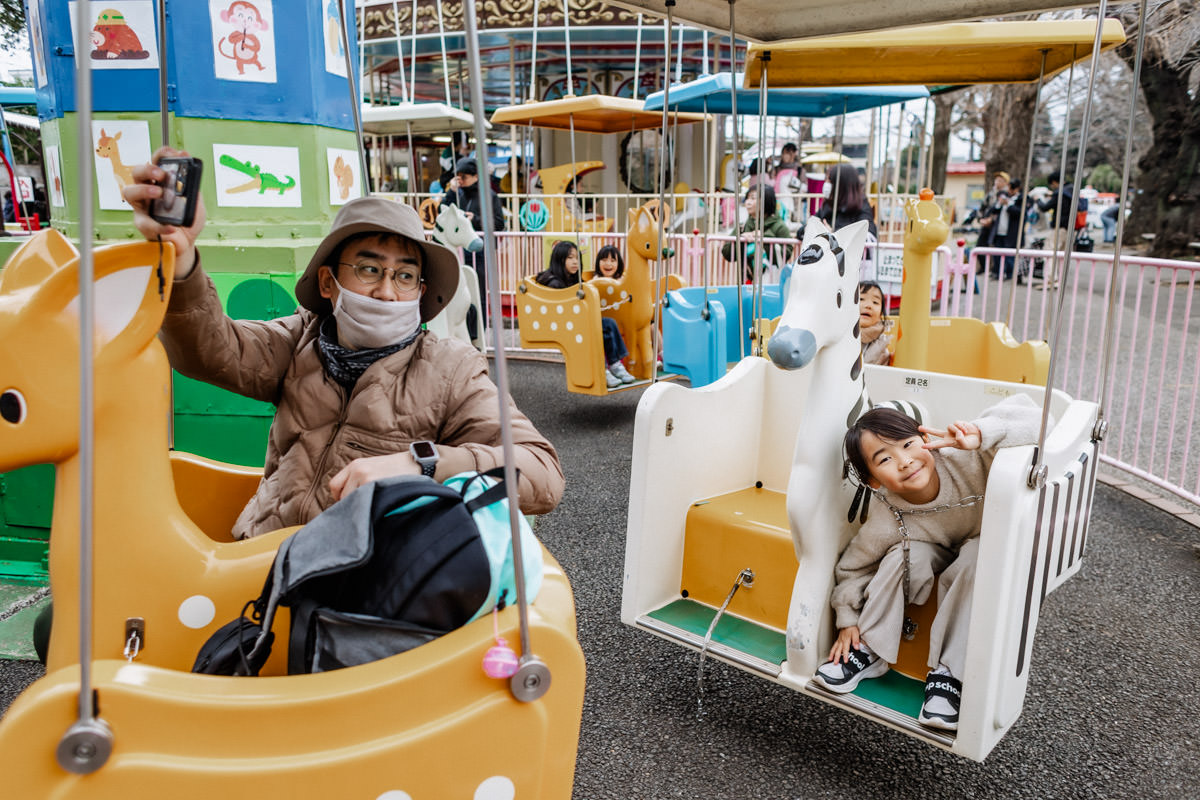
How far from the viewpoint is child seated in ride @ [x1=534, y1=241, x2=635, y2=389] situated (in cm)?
618

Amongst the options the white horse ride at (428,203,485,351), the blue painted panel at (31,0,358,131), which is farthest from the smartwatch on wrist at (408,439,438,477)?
the white horse ride at (428,203,485,351)

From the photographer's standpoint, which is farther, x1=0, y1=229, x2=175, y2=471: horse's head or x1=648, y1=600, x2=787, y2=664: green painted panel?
x1=648, y1=600, x2=787, y2=664: green painted panel

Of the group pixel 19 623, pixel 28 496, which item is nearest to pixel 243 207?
pixel 28 496

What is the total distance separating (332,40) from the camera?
3.54m

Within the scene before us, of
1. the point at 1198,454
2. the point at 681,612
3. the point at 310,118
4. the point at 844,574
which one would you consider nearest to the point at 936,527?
the point at 844,574

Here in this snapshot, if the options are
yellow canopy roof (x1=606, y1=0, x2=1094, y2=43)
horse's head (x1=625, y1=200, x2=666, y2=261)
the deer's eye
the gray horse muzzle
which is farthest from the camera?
horse's head (x1=625, y1=200, x2=666, y2=261)

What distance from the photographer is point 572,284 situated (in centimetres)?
646

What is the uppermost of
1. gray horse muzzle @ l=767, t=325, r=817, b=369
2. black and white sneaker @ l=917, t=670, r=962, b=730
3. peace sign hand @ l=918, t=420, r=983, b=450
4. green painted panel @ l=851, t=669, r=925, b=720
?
gray horse muzzle @ l=767, t=325, r=817, b=369

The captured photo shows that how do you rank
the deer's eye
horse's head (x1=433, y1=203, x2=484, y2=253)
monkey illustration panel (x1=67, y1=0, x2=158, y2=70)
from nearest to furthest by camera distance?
1. the deer's eye
2. monkey illustration panel (x1=67, y1=0, x2=158, y2=70)
3. horse's head (x1=433, y1=203, x2=484, y2=253)

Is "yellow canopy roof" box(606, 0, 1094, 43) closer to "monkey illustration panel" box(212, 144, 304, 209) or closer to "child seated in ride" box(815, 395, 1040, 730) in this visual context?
"child seated in ride" box(815, 395, 1040, 730)

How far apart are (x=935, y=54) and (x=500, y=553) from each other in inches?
131

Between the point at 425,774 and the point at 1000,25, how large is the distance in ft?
11.7

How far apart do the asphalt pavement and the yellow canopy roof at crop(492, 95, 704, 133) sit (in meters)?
5.55

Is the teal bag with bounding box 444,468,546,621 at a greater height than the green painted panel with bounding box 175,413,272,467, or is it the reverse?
the teal bag with bounding box 444,468,546,621
